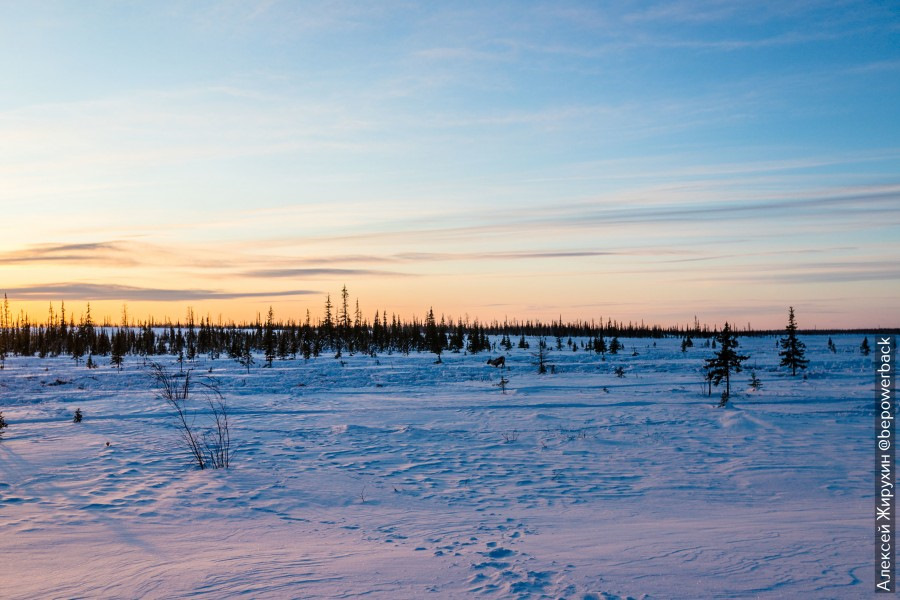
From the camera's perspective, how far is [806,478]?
10.1 metres

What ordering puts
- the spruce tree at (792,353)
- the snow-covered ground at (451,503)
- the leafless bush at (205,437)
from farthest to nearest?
the spruce tree at (792,353)
the leafless bush at (205,437)
the snow-covered ground at (451,503)

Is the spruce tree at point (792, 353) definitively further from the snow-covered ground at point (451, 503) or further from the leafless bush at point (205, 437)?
the leafless bush at point (205, 437)

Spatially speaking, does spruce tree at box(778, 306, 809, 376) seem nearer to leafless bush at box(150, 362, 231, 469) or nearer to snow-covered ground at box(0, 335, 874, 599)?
snow-covered ground at box(0, 335, 874, 599)

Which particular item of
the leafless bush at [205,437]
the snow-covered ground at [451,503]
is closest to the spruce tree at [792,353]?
the snow-covered ground at [451,503]

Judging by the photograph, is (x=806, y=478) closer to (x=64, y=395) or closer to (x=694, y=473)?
(x=694, y=473)

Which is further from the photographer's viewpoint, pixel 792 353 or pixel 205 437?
pixel 792 353

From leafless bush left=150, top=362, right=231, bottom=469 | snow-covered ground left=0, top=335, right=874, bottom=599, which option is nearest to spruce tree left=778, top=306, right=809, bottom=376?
snow-covered ground left=0, top=335, right=874, bottom=599

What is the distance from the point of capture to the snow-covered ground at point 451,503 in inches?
214

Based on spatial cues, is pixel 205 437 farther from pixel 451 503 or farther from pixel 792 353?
pixel 792 353

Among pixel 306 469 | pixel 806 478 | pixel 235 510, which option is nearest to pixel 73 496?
pixel 235 510

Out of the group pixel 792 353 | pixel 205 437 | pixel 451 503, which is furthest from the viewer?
pixel 792 353

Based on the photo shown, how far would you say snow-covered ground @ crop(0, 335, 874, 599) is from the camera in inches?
214

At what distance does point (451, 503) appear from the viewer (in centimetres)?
873

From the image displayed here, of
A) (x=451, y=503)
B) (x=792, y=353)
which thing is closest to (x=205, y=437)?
(x=451, y=503)
